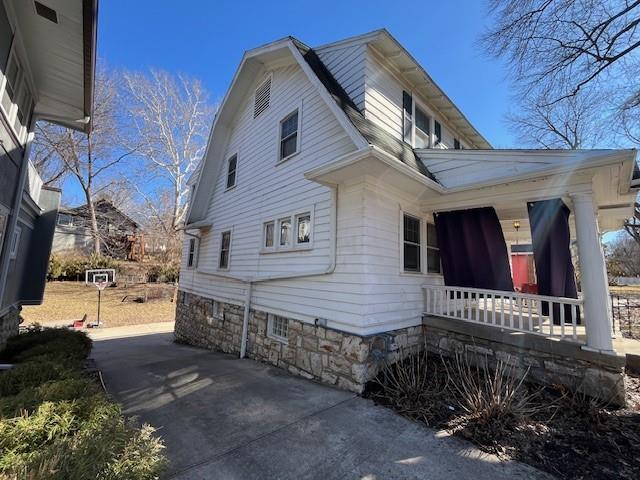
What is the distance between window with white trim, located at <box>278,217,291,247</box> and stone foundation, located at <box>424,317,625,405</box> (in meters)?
3.50

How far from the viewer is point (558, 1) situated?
7094mm

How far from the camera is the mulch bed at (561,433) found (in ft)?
9.72

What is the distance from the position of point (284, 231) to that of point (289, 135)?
239 cm

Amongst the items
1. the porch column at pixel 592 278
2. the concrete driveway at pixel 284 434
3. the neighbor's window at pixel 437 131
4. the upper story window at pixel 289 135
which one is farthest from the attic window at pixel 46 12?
the porch column at pixel 592 278

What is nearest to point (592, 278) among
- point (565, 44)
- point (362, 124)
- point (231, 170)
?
point (362, 124)

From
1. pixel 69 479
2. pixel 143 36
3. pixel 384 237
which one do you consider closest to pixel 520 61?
pixel 384 237

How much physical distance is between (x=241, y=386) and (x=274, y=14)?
10.2m

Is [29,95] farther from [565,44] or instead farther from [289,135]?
[565,44]

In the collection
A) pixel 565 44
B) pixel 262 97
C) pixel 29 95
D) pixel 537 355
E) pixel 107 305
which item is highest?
pixel 565 44

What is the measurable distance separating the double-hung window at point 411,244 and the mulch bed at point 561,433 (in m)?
2.53

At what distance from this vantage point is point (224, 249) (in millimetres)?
9609

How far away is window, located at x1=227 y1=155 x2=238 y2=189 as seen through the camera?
981 cm

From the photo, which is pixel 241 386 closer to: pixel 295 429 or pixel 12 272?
pixel 295 429

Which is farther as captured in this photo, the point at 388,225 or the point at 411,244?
the point at 411,244
